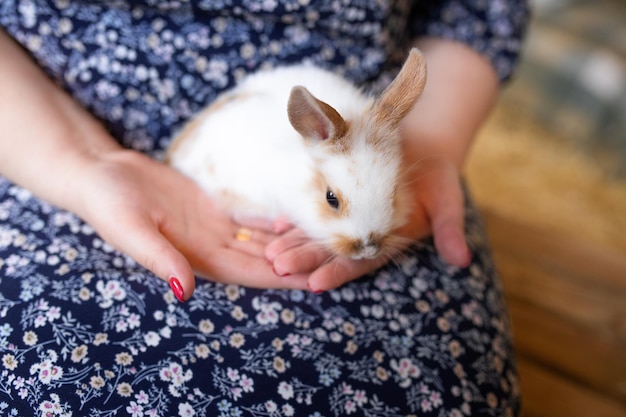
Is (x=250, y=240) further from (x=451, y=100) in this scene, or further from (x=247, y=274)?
(x=451, y=100)

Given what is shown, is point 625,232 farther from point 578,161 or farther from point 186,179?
point 186,179

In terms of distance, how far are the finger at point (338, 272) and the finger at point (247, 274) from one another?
0.02 m

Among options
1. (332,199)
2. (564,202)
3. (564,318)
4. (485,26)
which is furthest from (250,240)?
(564,202)

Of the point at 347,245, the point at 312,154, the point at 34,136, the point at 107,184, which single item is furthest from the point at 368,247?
the point at 34,136

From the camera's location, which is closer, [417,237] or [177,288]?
[177,288]

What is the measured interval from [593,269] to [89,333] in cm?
114

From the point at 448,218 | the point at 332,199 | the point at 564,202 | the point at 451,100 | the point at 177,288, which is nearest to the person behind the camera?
the point at 177,288

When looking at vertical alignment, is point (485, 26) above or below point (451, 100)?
above

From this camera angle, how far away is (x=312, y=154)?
0.83 metres

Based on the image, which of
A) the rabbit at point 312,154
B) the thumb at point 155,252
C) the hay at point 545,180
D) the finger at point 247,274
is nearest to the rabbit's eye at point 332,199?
the rabbit at point 312,154

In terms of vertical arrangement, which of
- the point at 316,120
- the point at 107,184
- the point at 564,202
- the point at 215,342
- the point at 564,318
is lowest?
the point at 564,202

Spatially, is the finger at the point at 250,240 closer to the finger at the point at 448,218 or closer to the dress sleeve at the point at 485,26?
the finger at the point at 448,218

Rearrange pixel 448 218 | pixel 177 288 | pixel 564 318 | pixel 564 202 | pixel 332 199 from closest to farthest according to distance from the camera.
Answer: pixel 177 288 < pixel 332 199 < pixel 448 218 < pixel 564 318 < pixel 564 202

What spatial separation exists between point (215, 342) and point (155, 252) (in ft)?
0.44
